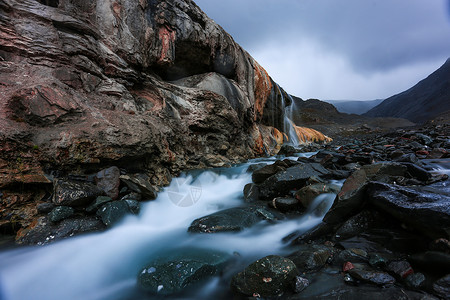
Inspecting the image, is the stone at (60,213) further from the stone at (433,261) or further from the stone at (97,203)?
the stone at (433,261)

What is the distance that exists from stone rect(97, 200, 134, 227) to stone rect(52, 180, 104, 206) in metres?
0.29

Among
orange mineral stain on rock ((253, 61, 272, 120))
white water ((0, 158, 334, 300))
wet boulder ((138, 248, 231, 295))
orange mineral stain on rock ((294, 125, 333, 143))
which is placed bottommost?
white water ((0, 158, 334, 300))

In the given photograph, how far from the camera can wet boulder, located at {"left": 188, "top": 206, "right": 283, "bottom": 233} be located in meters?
2.98

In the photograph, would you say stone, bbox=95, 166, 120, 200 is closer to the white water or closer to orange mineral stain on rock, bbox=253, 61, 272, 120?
the white water

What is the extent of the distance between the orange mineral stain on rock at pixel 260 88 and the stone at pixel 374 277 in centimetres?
1142

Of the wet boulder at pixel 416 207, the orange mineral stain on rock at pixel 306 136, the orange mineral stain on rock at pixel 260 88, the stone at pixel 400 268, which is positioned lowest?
the stone at pixel 400 268

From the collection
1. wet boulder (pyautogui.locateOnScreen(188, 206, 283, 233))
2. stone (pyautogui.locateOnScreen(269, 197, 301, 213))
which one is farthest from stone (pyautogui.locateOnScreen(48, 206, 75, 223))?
stone (pyautogui.locateOnScreen(269, 197, 301, 213))

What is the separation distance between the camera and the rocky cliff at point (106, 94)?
3.37 metres

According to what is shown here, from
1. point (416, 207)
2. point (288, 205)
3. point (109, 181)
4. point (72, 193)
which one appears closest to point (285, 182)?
point (288, 205)

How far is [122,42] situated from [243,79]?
670cm

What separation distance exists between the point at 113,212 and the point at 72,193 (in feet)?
2.31

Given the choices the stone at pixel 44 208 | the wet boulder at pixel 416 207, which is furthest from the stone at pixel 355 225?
the stone at pixel 44 208

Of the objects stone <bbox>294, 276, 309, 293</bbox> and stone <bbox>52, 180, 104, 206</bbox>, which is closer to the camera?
stone <bbox>294, 276, 309, 293</bbox>

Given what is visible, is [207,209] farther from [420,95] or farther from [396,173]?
[420,95]
